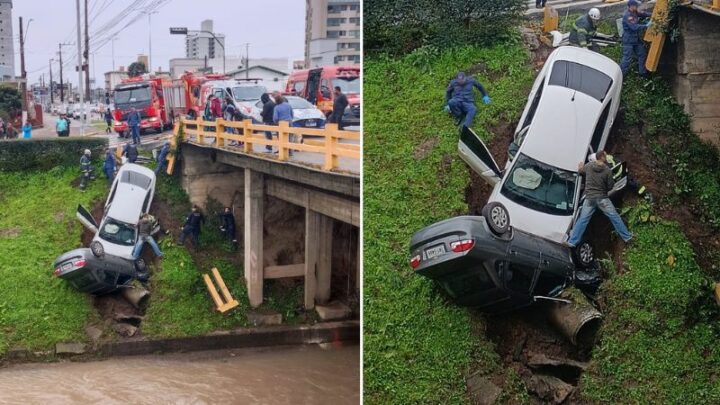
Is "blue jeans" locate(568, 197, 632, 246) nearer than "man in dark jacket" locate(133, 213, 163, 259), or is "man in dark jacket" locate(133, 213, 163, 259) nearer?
"blue jeans" locate(568, 197, 632, 246)

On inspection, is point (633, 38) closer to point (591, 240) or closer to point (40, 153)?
point (591, 240)

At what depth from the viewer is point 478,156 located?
3.66 m

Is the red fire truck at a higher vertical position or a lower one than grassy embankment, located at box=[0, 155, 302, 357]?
higher

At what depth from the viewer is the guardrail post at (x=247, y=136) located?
4.71 meters

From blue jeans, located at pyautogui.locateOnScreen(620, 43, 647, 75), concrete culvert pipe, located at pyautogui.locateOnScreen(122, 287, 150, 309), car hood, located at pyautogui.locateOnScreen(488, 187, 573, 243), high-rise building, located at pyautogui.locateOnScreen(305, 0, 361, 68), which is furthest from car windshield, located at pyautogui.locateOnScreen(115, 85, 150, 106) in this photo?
blue jeans, located at pyautogui.locateOnScreen(620, 43, 647, 75)

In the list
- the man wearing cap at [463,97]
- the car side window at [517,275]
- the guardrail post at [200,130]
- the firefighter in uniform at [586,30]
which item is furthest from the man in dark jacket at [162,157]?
the firefighter in uniform at [586,30]

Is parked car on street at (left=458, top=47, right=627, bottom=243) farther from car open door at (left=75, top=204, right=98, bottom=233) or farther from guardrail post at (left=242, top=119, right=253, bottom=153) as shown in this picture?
car open door at (left=75, top=204, right=98, bottom=233)

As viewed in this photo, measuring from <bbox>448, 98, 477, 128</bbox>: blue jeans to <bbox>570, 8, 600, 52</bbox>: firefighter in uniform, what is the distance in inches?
20.1

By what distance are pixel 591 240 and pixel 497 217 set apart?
16.9 inches

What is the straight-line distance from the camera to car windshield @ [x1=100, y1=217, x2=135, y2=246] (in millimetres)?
4602

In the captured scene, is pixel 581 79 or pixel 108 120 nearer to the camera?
pixel 581 79

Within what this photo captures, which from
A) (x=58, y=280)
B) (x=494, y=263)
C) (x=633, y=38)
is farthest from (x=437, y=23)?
(x=58, y=280)

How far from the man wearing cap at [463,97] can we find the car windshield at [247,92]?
1304 mm

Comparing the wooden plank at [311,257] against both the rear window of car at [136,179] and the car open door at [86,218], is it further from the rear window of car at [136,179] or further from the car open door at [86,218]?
the car open door at [86,218]
